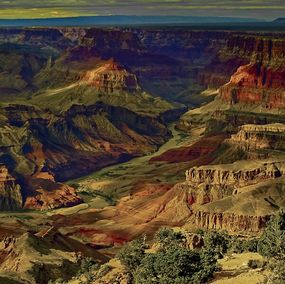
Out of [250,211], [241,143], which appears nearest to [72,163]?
[241,143]

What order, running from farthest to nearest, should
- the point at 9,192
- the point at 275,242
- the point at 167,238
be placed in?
the point at 9,192 < the point at 167,238 < the point at 275,242

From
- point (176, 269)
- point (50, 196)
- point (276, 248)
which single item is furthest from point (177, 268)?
point (50, 196)

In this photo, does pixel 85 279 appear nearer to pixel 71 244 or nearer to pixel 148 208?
pixel 71 244

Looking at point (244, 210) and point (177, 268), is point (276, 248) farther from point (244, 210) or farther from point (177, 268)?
point (244, 210)

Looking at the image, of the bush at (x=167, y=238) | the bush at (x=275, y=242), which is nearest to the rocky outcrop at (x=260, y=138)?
the bush at (x=167, y=238)

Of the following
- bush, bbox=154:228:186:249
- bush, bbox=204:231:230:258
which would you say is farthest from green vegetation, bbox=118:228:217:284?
bush, bbox=204:231:230:258

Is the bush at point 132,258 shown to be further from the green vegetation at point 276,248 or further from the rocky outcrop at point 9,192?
the rocky outcrop at point 9,192
